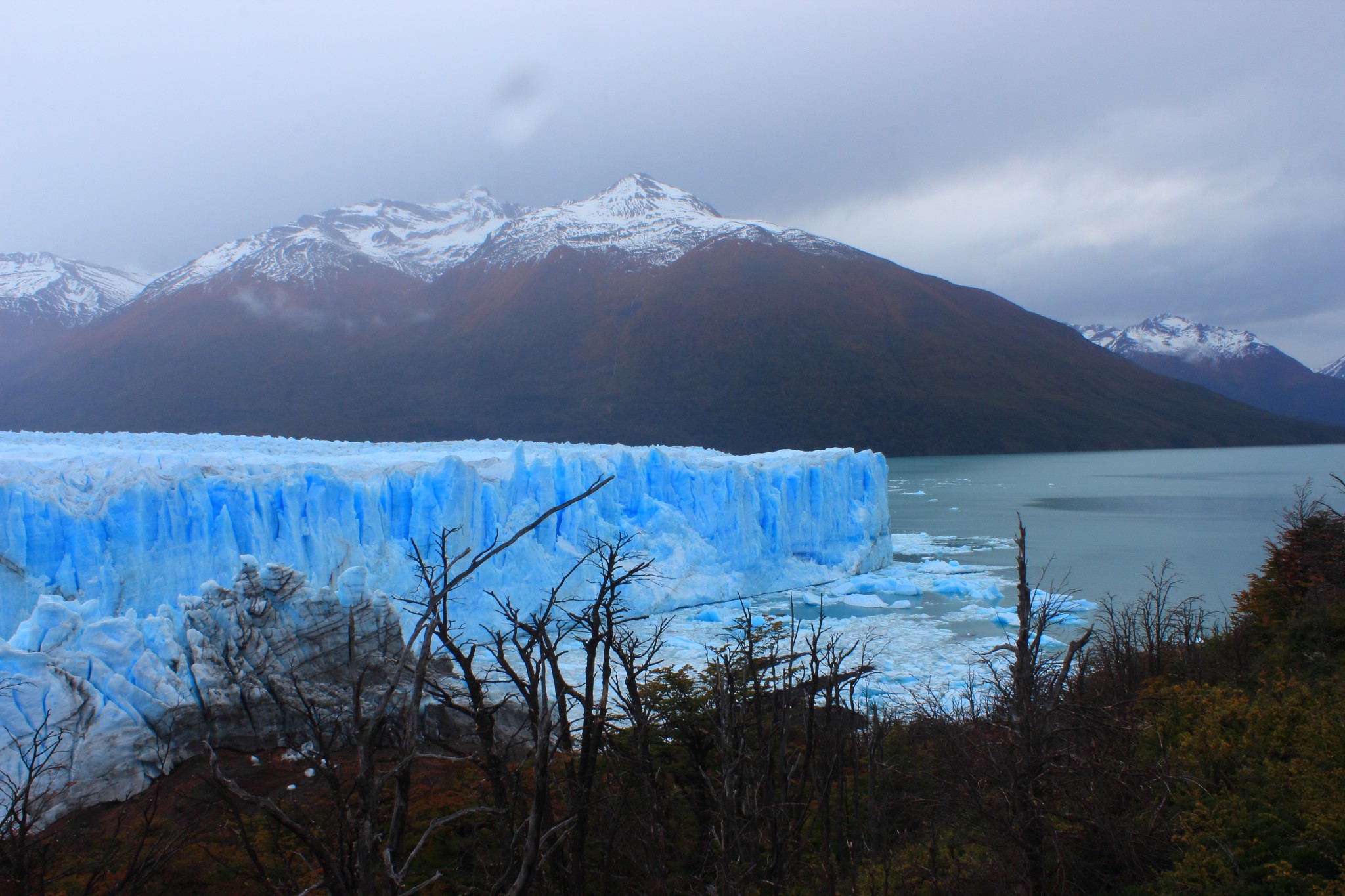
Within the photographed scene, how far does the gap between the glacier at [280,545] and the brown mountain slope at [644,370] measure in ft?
152

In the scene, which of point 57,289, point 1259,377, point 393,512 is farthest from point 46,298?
point 1259,377

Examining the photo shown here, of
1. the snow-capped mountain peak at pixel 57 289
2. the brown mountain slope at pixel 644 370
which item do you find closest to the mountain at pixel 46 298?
the snow-capped mountain peak at pixel 57 289

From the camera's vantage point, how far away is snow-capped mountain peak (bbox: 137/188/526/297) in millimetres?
93125

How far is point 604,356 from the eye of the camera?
3009 inches

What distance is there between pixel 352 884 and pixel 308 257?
4246 inches

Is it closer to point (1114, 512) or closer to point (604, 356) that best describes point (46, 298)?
point (604, 356)

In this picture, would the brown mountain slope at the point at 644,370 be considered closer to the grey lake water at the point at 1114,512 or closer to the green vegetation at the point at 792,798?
the grey lake water at the point at 1114,512

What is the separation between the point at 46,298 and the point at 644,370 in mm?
84732

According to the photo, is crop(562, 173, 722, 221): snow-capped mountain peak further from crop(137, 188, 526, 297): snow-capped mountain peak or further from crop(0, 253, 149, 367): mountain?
crop(0, 253, 149, 367): mountain

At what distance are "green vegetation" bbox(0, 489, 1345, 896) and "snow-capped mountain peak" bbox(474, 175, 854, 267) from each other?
90833 millimetres

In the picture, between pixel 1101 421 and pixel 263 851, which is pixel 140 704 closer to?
pixel 263 851

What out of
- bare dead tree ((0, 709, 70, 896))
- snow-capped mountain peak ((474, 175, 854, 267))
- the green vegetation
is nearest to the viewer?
the green vegetation

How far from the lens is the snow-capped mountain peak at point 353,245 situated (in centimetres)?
9312

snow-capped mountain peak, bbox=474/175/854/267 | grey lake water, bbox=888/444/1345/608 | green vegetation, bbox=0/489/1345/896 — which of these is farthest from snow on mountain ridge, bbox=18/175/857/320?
green vegetation, bbox=0/489/1345/896
